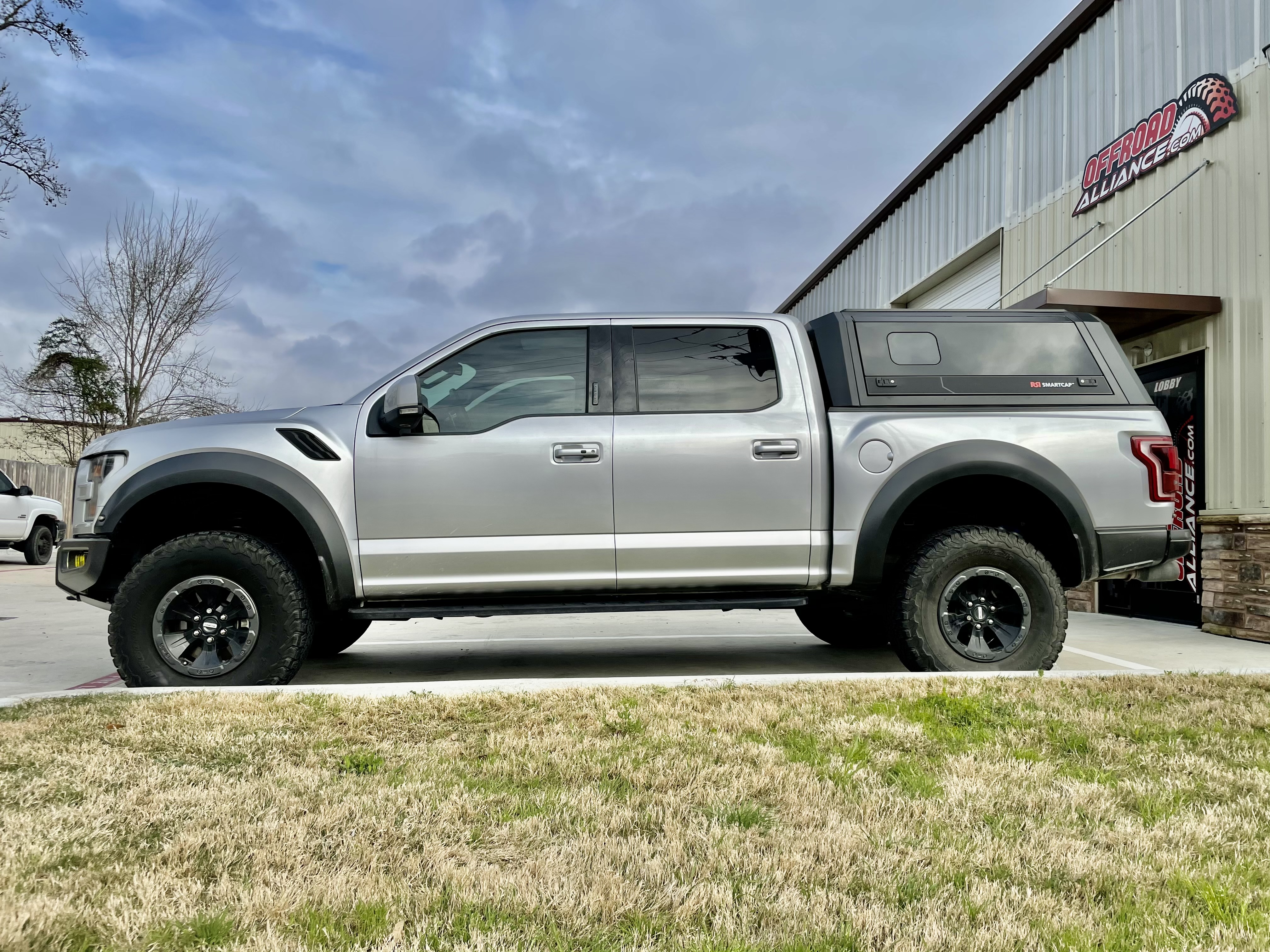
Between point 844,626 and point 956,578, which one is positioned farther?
point 844,626

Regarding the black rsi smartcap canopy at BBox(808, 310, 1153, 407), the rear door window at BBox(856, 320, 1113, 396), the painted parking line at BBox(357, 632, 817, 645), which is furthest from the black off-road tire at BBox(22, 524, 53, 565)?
the rear door window at BBox(856, 320, 1113, 396)

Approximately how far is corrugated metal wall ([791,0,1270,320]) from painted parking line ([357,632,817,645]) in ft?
19.1

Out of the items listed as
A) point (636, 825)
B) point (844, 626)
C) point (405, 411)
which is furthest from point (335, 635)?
point (636, 825)

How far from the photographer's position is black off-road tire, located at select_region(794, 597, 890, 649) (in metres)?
6.67

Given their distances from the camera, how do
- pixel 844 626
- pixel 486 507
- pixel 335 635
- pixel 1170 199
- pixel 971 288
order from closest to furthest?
pixel 486 507 → pixel 335 635 → pixel 844 626 → pixel 1170 199 → pixel 971 288

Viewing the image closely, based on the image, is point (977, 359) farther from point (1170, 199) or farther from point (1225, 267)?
point (1170, 199)

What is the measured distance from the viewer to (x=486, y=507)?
502 centimetres

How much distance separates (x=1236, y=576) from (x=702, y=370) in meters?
5.23

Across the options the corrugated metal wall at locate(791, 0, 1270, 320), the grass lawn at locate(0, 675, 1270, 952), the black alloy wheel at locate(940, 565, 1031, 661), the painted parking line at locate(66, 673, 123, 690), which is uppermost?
the corrugated metal wall at locate(791, 0, 1270, 320)

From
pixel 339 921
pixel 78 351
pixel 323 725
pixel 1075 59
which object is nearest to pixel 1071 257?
pixel 1075 59

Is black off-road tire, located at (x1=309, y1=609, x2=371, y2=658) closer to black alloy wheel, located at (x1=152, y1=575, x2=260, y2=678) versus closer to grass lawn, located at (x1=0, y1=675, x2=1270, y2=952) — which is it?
black alloy wheel, located at (x1=152, y1=575, x2=260, y2=678)

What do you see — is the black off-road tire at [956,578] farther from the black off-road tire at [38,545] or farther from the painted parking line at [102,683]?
the black off-road tire at [38,545]

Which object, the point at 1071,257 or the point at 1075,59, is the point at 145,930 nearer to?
the point at 1071,257

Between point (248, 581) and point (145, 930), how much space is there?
9.94ft
